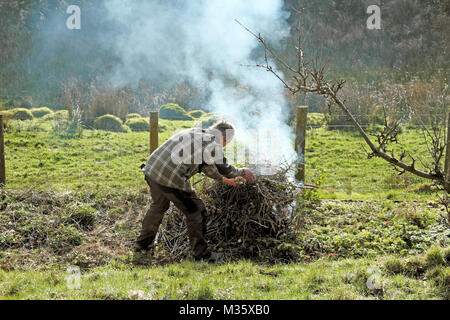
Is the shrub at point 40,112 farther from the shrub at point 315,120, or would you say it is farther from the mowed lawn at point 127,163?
the shrub at point 315,120

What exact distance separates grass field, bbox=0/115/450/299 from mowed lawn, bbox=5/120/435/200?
4cm

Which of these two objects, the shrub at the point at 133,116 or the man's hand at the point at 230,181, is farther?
the shrub at the point at 133,116

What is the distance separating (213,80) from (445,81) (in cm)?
811

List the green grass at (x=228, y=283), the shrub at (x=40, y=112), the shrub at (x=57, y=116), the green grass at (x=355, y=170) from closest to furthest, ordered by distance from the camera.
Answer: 1. the green grass at (x=228, y=283)
2. the green grass at (x=355, y=170)
3. the shrub at (x=57, y=116)
4. the shrub at (x=40, y=112)

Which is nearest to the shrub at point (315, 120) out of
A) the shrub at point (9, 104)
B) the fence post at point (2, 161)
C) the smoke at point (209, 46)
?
the smoke at point (209, 46)

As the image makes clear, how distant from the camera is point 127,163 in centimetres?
1027

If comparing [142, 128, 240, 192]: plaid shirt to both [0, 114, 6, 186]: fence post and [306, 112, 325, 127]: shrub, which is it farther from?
[306, 112, 325, 127]: shrub

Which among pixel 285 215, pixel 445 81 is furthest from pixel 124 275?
pixel 445 81

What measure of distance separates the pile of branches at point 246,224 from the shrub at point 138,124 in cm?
694

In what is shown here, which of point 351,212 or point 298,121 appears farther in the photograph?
point 298,121

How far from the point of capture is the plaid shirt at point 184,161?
559 centimetres

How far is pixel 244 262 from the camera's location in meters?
5.58
